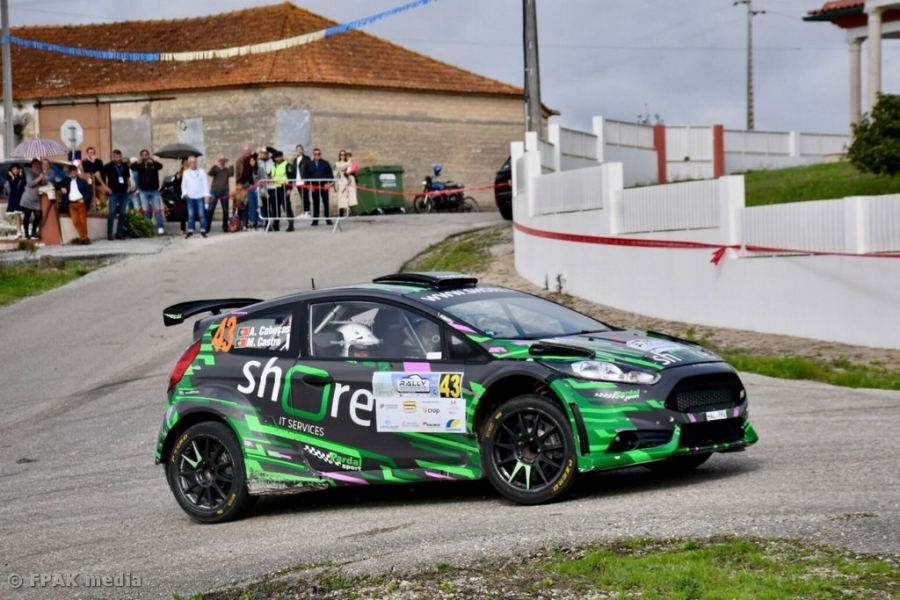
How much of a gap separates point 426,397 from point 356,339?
30.0 inches

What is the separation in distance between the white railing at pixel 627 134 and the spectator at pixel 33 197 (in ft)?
43.1

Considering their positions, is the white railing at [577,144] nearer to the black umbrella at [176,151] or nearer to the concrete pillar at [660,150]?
the concrete pillar at [660,150]

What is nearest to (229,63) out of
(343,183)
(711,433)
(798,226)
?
(343,183)

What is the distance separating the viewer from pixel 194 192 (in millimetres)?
30625

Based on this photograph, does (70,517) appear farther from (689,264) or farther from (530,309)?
(689,264)

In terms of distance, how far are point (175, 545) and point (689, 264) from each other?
1138 centimetres

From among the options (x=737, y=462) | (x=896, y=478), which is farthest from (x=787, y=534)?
(x=737, y=462)

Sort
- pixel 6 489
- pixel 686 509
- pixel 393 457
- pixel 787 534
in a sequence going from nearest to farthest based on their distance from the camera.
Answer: pixel 787 534 → pixel 686 509 → pixel 393 457 → pixel 6 489

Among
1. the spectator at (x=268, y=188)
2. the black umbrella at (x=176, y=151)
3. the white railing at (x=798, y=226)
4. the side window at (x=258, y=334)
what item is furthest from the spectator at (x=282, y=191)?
the side window at (x=258, y=334)

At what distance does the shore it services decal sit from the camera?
8.88 metres

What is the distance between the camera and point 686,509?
7.91m

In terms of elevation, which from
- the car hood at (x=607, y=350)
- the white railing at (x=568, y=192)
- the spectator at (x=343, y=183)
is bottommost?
the car hood at (x=607, y=350)

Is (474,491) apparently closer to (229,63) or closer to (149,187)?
(149,187)

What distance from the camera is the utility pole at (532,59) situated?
2836 centimetres
